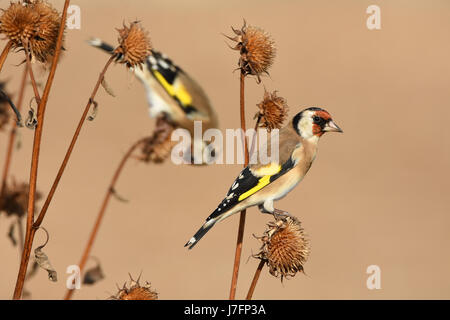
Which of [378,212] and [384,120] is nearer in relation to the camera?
[378,212]

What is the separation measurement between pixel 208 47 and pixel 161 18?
314 centimetres

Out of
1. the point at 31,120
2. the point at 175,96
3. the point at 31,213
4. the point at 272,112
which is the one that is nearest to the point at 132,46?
the point at 31,120

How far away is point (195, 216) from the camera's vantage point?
40.0 feet

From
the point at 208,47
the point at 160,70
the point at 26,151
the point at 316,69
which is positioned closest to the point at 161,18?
the point at 208,47

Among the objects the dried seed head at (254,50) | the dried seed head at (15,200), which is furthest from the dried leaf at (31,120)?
the dried seed head at (15,200)

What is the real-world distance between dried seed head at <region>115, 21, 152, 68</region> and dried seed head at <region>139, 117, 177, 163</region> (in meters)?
1.19

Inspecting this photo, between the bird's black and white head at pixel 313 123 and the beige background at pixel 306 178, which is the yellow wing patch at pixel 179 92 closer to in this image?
the beige background at pixel 306 178

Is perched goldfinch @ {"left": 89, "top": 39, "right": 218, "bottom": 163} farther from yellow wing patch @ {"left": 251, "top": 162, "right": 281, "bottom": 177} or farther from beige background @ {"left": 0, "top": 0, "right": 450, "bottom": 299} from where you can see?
yellow wing patch @ {"left": 251, "top": 162, "right": 281, "bottom": 177}

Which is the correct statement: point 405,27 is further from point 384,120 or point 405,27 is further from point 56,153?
point 56,153

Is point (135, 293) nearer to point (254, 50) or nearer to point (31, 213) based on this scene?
point (31, 213)

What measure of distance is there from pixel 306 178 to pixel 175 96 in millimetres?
7969

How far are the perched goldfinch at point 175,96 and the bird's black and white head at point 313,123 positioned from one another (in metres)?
0.80

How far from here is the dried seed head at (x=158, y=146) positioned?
13.4 ft

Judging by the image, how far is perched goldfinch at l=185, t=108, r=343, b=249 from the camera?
3637 millimetres
